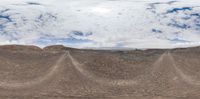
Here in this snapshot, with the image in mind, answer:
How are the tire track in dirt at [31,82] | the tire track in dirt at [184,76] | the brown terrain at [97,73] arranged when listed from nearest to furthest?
the brown terrain at [97,73], the tire track in dirt at [31,82], the tire track in dirt at [184,76]

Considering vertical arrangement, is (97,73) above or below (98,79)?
above

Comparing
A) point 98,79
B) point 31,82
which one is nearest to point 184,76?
point 98,79

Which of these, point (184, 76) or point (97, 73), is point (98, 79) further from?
point (184, 76)

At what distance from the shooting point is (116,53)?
22344 millimetres

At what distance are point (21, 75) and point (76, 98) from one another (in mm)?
2958

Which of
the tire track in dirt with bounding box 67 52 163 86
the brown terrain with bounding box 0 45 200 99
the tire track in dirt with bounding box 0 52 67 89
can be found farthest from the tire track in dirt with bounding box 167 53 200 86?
the tire track in dirt with bounding box 0 52 67 89

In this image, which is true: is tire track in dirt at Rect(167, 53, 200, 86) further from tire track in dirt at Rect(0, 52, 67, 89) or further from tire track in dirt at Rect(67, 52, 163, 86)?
tire track in dirt at Rect(0, 52, 67, 89)

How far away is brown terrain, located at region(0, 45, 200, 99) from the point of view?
19.6 meters

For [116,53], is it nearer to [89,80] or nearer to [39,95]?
[89,80]

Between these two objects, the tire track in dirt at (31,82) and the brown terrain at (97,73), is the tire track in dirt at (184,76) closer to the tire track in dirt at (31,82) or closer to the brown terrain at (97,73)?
the brown terrain at (97,73)

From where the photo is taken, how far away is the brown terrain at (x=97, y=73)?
64.2 ft

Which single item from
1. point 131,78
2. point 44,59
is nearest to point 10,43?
point 44,59

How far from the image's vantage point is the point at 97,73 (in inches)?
855

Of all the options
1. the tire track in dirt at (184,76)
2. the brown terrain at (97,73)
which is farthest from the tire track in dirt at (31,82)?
the tire track in dirt at (184,76)
